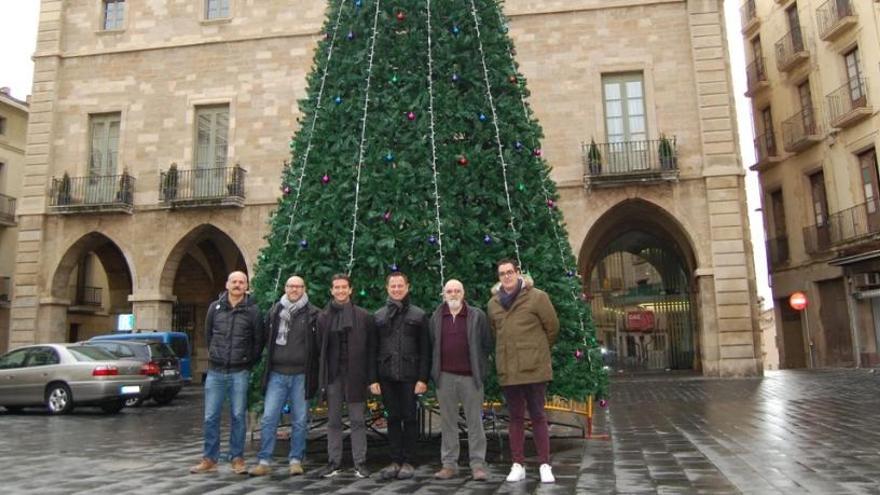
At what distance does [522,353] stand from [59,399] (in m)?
10.8

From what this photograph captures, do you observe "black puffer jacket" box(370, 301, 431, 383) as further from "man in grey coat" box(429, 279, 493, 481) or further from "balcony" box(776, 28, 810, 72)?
"balcony" box(776, 28, 810, 72)

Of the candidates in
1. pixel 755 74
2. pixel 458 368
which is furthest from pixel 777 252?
pixel 458 368

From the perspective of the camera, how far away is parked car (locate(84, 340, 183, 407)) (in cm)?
1453

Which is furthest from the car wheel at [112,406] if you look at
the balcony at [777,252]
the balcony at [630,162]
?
the balcony at [777,252]

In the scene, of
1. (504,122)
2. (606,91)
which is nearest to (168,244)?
(606,91)

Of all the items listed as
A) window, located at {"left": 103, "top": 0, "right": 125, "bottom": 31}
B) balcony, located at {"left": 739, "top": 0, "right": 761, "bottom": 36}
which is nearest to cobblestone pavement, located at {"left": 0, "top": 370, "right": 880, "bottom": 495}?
window, located at {"left": 103, "top": 0, "right": 125, "bottom": 31}

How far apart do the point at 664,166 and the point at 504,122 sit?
13238 mm

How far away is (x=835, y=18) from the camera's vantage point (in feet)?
73.8

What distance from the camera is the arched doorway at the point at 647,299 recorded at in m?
21.4

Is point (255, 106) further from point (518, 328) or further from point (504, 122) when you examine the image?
point (518, 328)

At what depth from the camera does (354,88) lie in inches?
266

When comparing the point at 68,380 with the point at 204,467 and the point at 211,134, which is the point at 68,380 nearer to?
the point at 204,467

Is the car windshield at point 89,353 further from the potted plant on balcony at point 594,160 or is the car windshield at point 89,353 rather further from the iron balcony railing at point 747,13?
the iron balcony railing at point 747,13

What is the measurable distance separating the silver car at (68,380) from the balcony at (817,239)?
66.8 feet
